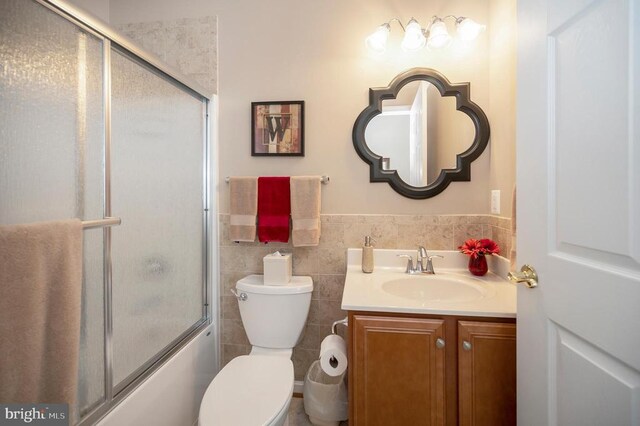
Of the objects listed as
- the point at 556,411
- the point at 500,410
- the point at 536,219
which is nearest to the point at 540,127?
the point at 536,219

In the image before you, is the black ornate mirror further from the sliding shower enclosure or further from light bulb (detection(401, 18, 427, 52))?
the sliding shower enclosure

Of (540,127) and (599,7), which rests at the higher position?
(599,7)

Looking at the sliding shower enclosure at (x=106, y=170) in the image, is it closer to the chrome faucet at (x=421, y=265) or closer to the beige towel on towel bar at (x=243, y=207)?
the beige towel on towel bar at (x=243, y=207)

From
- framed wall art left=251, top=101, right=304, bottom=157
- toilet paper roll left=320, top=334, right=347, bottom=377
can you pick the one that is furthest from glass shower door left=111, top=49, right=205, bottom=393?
toilet paper roll left=320, top=334, right=347, bottom=377

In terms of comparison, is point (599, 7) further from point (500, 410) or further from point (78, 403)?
point (78, 403)

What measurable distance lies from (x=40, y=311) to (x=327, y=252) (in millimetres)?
1156

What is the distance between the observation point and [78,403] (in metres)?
0.88

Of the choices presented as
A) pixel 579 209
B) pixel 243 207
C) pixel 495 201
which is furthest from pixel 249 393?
pixel 495 201

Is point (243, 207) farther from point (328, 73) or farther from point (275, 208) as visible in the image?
point (328, 73)

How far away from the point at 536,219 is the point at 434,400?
2.36 feet

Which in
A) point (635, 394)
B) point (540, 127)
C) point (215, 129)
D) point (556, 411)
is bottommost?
point (556, 411)

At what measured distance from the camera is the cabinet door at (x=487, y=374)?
96 centimetres

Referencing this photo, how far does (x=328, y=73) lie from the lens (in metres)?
1.56

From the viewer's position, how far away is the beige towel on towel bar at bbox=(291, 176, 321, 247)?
1.51 m
